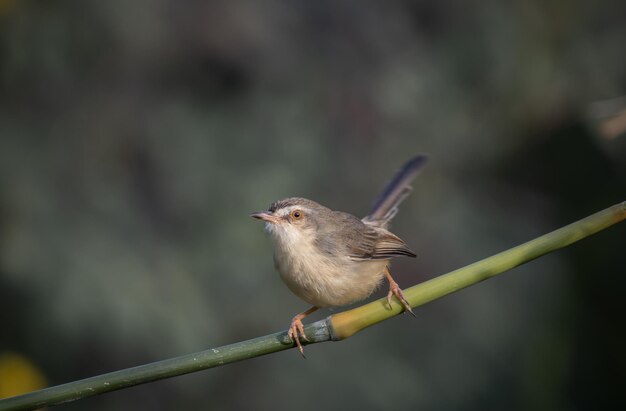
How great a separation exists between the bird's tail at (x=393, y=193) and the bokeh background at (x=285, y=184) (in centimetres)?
140

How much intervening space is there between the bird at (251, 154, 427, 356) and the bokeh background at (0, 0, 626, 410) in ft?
6.06

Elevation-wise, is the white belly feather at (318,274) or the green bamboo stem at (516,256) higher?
the green bamboo stem at (516,256)

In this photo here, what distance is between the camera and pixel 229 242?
533 centimetres

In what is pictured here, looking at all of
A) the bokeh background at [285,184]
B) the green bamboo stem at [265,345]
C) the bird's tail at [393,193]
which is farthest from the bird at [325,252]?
the bokeh background at [285,184]

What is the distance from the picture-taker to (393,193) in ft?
13.3

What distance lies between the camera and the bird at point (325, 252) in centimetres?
319

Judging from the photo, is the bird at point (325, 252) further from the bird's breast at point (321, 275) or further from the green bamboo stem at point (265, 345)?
the green bamboo stem at point (265, 345)

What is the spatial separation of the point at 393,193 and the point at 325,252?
0.84 metres

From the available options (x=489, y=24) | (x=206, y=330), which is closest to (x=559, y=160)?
(x=489, y=24)

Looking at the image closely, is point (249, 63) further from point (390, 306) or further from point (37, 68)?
point (390, 306)

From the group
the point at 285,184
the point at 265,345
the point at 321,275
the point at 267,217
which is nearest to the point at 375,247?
the point at 321,275

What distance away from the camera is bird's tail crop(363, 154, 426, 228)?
13.1ft

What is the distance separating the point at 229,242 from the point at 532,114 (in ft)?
8.47

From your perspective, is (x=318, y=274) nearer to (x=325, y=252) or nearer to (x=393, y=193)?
(x=325, y=252)
